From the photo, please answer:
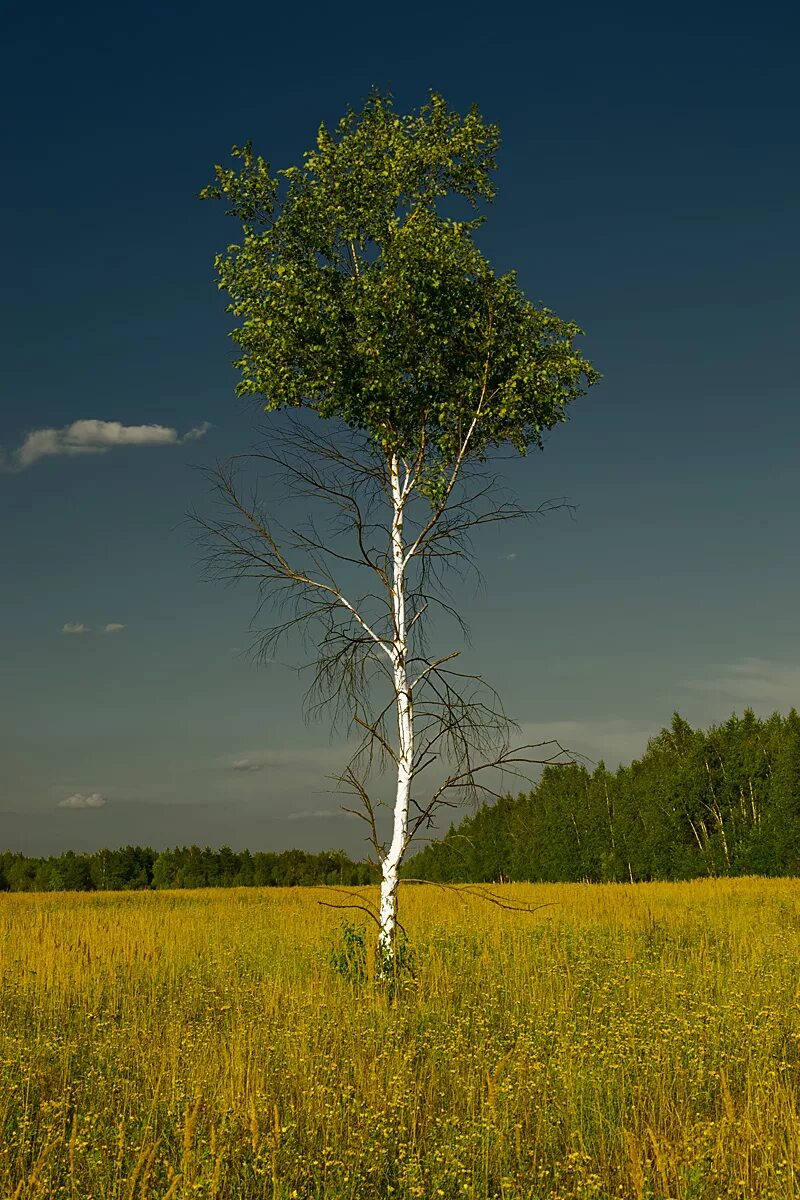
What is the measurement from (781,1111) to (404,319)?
10605 mm

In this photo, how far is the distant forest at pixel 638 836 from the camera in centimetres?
5603

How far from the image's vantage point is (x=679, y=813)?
65500 millimetres

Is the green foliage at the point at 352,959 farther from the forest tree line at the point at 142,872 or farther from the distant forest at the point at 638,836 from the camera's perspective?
the forest tree line at the point at 142,872

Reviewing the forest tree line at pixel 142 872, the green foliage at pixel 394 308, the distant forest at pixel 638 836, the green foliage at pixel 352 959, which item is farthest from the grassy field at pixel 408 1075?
the forest tree line at pixel 142 872

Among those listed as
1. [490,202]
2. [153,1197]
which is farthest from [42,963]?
[490,202]

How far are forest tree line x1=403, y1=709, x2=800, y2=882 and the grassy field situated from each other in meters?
36.1

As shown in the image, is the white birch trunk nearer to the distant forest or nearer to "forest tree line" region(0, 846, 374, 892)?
the distant forest

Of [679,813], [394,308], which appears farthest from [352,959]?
[679,813]

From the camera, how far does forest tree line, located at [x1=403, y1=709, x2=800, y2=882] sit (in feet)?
180

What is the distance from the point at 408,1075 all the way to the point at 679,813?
62400 mm

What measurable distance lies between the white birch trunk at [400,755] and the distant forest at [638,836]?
35746 millimetres

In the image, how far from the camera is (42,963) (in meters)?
→ 14.2

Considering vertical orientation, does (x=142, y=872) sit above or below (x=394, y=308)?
below

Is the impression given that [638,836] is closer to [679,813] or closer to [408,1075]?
[679,813]
